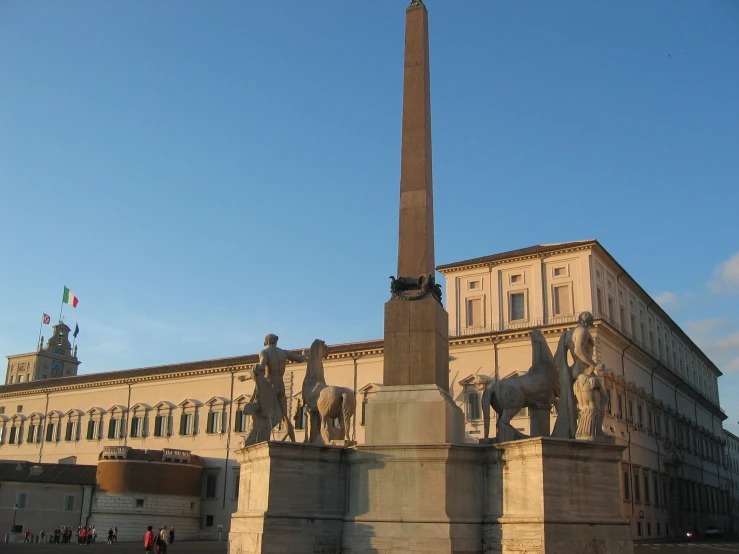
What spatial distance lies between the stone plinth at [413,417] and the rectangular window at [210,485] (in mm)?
39554

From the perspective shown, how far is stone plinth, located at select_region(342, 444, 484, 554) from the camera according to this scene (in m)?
12.2

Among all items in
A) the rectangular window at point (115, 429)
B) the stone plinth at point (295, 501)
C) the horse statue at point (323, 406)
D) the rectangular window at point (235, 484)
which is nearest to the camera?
the stone plinth at point (295, 501)

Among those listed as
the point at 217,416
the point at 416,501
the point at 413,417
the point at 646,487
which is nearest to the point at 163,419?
the point at 217,416

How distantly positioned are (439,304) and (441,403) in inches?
78.7

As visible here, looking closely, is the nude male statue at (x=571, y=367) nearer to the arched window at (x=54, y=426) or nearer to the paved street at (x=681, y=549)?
the paved street at (x=681, y=549)

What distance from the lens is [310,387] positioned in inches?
606

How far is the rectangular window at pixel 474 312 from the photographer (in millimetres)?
45719

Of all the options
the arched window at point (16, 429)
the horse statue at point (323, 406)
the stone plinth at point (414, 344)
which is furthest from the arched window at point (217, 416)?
the stone plinth at point (414, 344)

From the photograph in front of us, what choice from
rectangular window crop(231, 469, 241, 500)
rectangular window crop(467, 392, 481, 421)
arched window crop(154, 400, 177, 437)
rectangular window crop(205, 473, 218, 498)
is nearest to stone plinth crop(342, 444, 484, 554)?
rectangular window crop(467, 392, 481, 421)

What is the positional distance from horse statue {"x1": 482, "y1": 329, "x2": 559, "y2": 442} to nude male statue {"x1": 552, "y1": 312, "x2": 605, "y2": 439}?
28cm

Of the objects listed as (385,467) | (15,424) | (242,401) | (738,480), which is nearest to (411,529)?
(385,467)

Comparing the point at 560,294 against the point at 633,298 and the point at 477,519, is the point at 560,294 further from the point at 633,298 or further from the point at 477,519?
the point at 477,519

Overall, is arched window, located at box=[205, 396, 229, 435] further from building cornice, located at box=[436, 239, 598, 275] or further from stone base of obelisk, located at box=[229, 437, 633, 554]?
stone base of obelisk, located at box=[229, 437, 633, 554]

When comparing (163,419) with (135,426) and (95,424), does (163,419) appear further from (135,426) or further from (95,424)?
(95,424)
